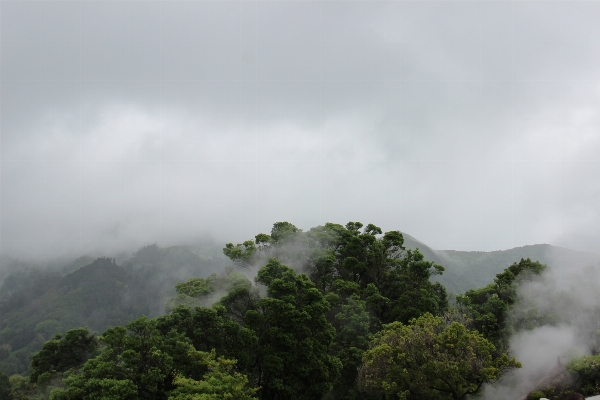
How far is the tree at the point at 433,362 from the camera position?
2009 centimetres

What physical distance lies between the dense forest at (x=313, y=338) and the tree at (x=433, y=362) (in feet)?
0.18

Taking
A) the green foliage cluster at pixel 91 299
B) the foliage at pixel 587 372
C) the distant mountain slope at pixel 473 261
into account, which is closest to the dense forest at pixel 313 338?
the foliage at pixel 587 372

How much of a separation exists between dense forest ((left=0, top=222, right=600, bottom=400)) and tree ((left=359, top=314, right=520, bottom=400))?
0.06 m

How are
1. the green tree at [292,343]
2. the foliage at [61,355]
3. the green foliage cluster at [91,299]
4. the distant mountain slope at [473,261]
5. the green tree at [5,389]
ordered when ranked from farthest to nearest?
1. the distant mountain slope at [473,261]
2. the green foliage cluster at [91,299]
3. the green tree at [5,389]
4. the foliage at [61,355]
5. the green tree at [292,343]

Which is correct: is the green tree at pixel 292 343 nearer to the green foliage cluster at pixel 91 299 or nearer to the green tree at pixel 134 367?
the green tree at pixel 134 367

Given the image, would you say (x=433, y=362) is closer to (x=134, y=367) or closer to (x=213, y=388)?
(x=213, y=388)

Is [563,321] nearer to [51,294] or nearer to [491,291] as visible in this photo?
[491,291]

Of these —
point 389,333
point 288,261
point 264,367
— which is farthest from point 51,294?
point 389,333

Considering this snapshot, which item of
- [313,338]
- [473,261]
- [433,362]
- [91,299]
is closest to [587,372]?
Result: [433,362]

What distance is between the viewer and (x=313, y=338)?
93.3 ft

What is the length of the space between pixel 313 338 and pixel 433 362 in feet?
32.4

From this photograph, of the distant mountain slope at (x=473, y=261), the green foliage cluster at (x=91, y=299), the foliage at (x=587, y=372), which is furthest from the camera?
the distant mountain slope at (x=473, y=261)

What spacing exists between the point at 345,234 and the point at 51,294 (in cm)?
13108

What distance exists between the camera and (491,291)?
113ft
